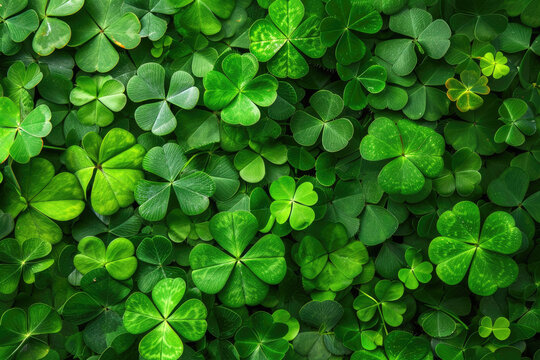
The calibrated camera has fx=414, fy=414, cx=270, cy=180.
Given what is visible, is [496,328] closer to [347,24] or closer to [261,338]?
[261,338]

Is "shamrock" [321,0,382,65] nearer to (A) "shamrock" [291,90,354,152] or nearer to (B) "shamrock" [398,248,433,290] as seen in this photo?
(A) "shamrock" [291,90,354,152]

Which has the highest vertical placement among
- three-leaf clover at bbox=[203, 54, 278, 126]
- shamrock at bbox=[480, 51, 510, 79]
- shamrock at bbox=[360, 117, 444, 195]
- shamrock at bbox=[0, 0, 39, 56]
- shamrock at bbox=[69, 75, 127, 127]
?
shamrock at bbox=[0, 0, 39, 56]

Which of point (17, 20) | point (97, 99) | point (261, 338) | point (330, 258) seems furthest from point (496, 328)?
point (17, 20)

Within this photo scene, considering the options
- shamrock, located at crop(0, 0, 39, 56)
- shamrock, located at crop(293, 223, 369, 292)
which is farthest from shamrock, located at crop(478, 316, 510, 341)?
shamrock, located at crop(0, 0, 39, 56)

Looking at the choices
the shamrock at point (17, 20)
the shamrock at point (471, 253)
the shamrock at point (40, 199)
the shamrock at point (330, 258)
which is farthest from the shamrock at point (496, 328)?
the shamrock at point (17, 20)

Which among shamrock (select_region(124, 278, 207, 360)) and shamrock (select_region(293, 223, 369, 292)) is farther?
shamrock (select_region(293, 223, 369, 292))

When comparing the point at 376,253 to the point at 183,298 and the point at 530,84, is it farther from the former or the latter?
the point at 530,84

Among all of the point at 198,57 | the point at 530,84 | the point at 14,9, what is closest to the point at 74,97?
the point at 14,9
